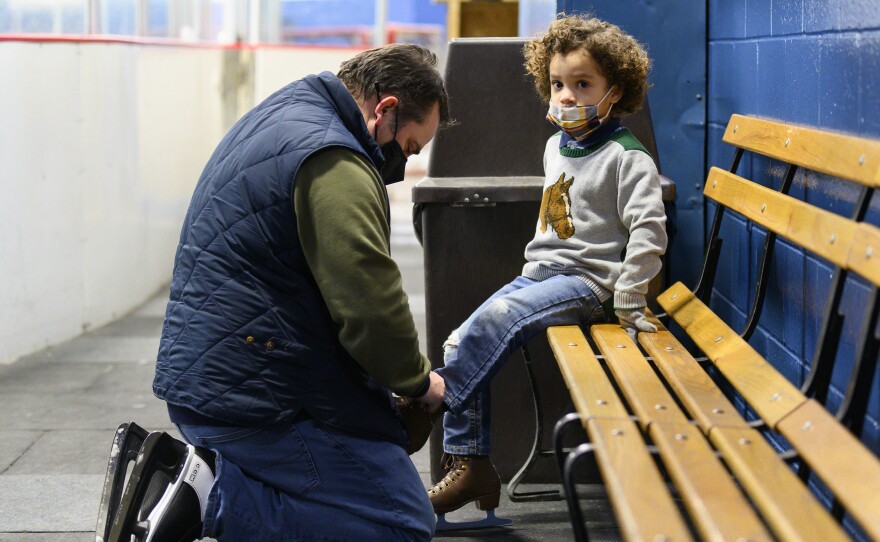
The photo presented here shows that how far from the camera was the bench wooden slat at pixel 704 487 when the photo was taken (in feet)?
6.07

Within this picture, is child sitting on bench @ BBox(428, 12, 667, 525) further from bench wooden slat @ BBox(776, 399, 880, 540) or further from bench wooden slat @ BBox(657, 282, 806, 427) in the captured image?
bench wooden slat @ BBox(776, 399, 880, 540)

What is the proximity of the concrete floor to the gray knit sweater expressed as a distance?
2.49ft

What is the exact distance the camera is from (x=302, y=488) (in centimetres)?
276

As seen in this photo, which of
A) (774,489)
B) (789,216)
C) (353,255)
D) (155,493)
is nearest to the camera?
(774,489)

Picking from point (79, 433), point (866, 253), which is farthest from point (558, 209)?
point (79, 433)

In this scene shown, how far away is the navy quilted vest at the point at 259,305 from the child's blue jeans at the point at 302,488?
0.06 meters

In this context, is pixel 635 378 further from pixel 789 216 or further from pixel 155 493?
pixel 155 493

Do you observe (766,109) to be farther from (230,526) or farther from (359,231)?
(230,526)

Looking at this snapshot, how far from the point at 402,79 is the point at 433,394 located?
2.53 ft

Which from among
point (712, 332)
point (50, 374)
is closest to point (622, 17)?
point (712, 332)

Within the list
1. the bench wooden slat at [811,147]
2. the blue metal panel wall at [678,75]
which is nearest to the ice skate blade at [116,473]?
the bench wooden slat at [811,147]

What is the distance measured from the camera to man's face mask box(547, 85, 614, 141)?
11.1 feet

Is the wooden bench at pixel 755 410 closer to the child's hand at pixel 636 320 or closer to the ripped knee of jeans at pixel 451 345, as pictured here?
the child's hand at pixel 636 320

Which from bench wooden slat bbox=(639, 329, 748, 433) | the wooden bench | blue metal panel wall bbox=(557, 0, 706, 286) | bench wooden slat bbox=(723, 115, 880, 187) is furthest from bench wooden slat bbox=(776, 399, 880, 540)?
blue metal panel wall bbox=(557, 0, 706, 286)
